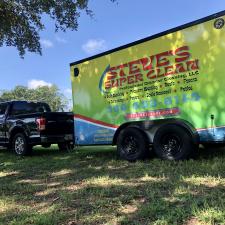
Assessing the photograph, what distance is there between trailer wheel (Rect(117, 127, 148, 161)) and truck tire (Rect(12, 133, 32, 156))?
4.20 m

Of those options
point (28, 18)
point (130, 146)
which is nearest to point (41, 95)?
point (28, 18)

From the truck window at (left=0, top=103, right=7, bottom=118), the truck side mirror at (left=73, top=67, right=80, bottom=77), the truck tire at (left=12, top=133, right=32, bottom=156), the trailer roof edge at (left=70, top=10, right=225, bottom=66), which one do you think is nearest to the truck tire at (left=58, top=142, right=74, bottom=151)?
the truck tire at (left=12, top=133, right=32, bottom=156)

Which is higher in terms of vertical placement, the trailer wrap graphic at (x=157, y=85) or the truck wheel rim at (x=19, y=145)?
the trailer wrap graphic at (x=157, y=85)

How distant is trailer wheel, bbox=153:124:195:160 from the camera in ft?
29.1

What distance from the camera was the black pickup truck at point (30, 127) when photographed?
13.0 metres

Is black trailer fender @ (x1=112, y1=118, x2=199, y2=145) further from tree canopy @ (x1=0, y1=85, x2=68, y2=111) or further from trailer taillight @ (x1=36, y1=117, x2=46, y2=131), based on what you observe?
tree canopy @ (x1=0, y1=85, x2=68, y2=111)

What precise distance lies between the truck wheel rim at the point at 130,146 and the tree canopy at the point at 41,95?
274ft

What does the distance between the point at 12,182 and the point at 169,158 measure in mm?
3545

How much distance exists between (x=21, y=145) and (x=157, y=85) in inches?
237

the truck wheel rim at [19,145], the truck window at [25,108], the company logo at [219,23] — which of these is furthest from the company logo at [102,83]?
the truck window at [25,108]

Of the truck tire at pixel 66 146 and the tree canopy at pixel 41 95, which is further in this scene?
the tree canopy at pixel 41 95

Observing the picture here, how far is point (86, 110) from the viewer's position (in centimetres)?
1124

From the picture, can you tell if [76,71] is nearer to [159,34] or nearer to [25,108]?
[159,34]

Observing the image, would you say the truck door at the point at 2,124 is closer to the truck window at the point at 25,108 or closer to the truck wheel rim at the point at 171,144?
the truck window at the point at 25,108
